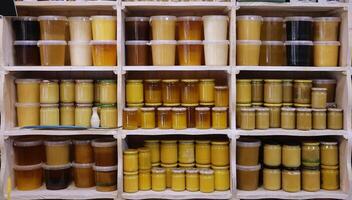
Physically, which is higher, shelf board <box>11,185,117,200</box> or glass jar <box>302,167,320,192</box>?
glass jar <box>302,167,320,192</box>

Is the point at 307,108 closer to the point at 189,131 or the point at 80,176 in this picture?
the point at 189,131

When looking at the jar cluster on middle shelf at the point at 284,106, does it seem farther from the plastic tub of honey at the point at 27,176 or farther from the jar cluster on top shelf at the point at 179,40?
the plastic tub of honey at the point at 27,176

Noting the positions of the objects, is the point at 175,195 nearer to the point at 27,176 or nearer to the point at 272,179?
the point at 272,179

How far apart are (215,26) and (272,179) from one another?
109 centimetres

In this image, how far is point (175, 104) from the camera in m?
2.75

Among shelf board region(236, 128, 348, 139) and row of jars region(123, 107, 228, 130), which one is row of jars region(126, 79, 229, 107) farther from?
shelf board region(236, 128, 348, 139)

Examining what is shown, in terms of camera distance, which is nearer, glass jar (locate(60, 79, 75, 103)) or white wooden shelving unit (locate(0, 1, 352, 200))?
white wooden shelving unit (locate(0, 1, 352, 200))

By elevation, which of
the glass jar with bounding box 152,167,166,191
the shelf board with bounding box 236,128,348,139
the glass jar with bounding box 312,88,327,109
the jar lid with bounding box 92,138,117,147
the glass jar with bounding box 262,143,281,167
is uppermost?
the glass jar with bounding box 312,88,327,109

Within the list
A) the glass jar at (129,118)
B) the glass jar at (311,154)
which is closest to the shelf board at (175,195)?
the glass jar at (129,118)

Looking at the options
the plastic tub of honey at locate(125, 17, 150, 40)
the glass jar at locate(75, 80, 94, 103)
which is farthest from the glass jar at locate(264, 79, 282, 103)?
the glass jar at locate(75, 80, 94, 103)

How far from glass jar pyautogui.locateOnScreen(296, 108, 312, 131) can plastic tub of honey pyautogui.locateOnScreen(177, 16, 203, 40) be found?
33.2 inches

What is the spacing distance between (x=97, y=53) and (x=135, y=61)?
10.2 inches

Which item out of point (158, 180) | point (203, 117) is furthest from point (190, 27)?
point (158, 180)

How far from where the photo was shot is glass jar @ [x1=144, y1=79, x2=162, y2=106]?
275 centimetres
